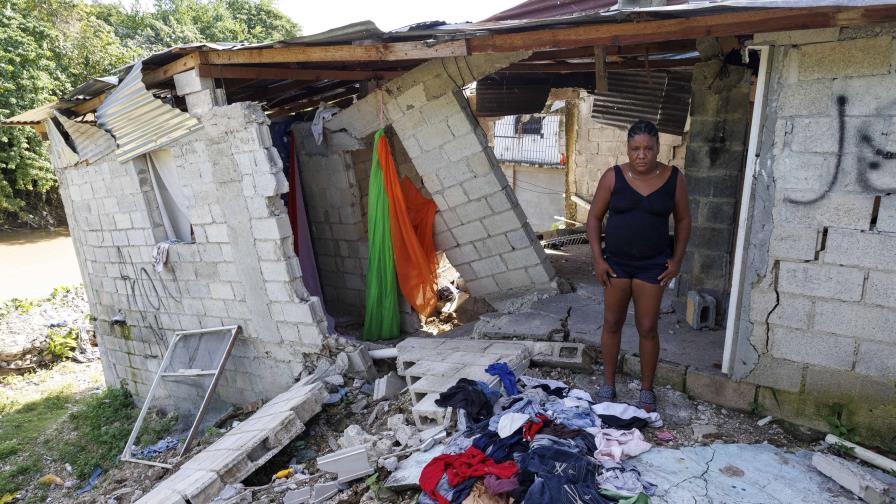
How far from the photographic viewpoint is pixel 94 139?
6848mm

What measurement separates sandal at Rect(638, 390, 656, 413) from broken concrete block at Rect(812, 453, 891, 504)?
92 cm

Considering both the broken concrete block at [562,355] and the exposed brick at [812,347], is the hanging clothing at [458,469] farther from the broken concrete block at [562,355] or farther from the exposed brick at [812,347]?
the exposed brick at [812,347]

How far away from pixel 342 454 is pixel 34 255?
17317mm

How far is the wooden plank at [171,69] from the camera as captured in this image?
17.7ft

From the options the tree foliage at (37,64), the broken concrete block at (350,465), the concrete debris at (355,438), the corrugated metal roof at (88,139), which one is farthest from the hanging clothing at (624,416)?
the tree foliage at (37,64)

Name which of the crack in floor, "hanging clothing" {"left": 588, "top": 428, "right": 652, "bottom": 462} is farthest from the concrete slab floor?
"hanging clothing" {"left": 588, "top": 428, "right": 652, "bottom": 462}

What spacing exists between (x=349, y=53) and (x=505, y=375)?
2.89m

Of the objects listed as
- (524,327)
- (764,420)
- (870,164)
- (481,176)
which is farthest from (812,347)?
(481,176)

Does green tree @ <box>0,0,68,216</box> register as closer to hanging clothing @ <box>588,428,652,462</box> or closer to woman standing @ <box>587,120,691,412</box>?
woman standing @ <box>587,120,691,412</box>

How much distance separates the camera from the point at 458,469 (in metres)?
3.05

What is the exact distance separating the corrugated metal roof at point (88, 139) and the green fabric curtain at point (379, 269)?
3142mm

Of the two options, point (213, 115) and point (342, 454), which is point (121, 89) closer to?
point (213, 115)

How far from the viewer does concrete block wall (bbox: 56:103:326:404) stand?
553cm

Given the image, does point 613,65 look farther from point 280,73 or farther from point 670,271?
point 670,271
